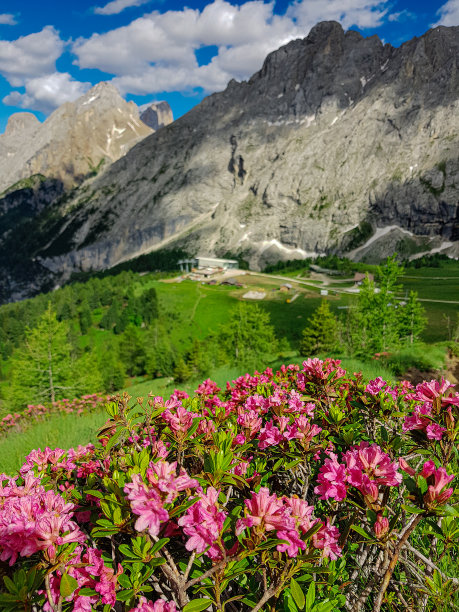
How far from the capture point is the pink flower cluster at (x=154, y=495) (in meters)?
1.73

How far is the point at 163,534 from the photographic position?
2088mm

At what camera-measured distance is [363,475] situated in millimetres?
2113

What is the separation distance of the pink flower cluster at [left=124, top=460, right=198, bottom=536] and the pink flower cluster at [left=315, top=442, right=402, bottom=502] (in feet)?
3.10

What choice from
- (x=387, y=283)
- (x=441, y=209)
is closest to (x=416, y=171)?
(x=441, y=209)

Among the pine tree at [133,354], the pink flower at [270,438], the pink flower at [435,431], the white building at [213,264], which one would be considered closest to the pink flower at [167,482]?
the pink flower at [270,438]

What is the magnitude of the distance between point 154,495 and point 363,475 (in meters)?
1.27

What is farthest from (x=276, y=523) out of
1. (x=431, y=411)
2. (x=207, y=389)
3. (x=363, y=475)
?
(x=207, y=389)

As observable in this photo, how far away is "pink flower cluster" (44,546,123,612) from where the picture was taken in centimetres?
183

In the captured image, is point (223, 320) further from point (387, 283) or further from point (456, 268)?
point (456, 268)

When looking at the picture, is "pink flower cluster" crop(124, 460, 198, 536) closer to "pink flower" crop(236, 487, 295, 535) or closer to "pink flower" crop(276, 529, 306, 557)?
"pink flower" crop(236, 487, 295, 535)

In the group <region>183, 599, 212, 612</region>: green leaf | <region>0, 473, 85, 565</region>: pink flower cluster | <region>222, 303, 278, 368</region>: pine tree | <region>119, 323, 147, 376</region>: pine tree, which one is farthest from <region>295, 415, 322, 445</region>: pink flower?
<region>119, 323, 147, 376</region>: pine tree

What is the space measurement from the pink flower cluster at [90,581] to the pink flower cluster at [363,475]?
1365 mm

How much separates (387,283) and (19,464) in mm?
29345

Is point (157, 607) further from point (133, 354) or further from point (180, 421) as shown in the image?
point (133, 354)
